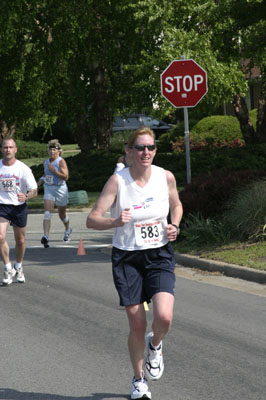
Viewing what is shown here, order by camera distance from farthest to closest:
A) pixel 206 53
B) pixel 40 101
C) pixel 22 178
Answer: pixel 40 101 → pixel 206 53 → pixel 22 178

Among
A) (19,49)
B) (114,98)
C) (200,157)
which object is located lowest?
(200,157)

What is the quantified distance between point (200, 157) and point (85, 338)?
72.2 ft

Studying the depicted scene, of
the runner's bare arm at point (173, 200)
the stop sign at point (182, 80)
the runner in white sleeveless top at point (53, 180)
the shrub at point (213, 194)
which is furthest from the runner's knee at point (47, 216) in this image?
the runner's bare arm at point (173, 200)

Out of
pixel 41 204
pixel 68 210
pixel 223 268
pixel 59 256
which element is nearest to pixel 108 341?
pixel 223 268

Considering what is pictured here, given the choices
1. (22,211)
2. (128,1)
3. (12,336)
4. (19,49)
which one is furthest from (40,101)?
(12,336)

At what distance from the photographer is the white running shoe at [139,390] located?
5711 mm

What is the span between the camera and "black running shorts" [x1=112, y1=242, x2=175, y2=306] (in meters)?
5.80

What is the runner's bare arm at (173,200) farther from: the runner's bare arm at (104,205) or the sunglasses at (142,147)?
the runner's bare arm at (104,205)

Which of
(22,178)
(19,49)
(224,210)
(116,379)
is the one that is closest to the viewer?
(116,379)

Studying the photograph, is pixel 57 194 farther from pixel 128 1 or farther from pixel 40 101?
pixel 40 101

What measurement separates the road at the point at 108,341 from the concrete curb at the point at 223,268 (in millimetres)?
297

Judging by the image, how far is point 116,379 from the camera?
6.30 m

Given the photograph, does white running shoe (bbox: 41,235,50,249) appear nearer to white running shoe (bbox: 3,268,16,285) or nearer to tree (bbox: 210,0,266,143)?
white running shoe (bbox: 3,268,16,285)

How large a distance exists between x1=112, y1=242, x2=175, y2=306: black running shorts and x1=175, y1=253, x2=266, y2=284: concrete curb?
16.4 feet
